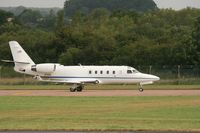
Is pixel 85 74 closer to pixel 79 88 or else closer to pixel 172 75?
pixel 79 88

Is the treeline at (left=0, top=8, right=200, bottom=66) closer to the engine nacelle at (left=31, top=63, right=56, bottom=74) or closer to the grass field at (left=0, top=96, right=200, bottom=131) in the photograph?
the engine nacelle at (left=31, top=63, right=56, bottom=74)

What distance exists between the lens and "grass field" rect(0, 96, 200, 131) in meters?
21.8

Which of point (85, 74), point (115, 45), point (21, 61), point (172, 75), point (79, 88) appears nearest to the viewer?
point (79, 88)

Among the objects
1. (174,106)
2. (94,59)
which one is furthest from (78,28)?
(174,106)

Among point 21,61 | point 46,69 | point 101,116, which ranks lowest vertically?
point 101,116

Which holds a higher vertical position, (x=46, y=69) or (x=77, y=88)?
(x=46, y=69)

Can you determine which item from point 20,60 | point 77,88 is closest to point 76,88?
point 77,88

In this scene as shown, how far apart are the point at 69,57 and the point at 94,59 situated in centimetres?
382

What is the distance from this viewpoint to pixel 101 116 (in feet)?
86.2

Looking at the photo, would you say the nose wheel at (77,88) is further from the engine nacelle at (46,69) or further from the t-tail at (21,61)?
the t-tail at (21,61)

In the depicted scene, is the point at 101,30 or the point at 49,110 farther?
the point at 101,30

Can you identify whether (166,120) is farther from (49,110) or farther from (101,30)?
(101,30)

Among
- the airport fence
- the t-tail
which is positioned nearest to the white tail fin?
the t-tail

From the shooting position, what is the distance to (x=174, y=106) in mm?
31797
